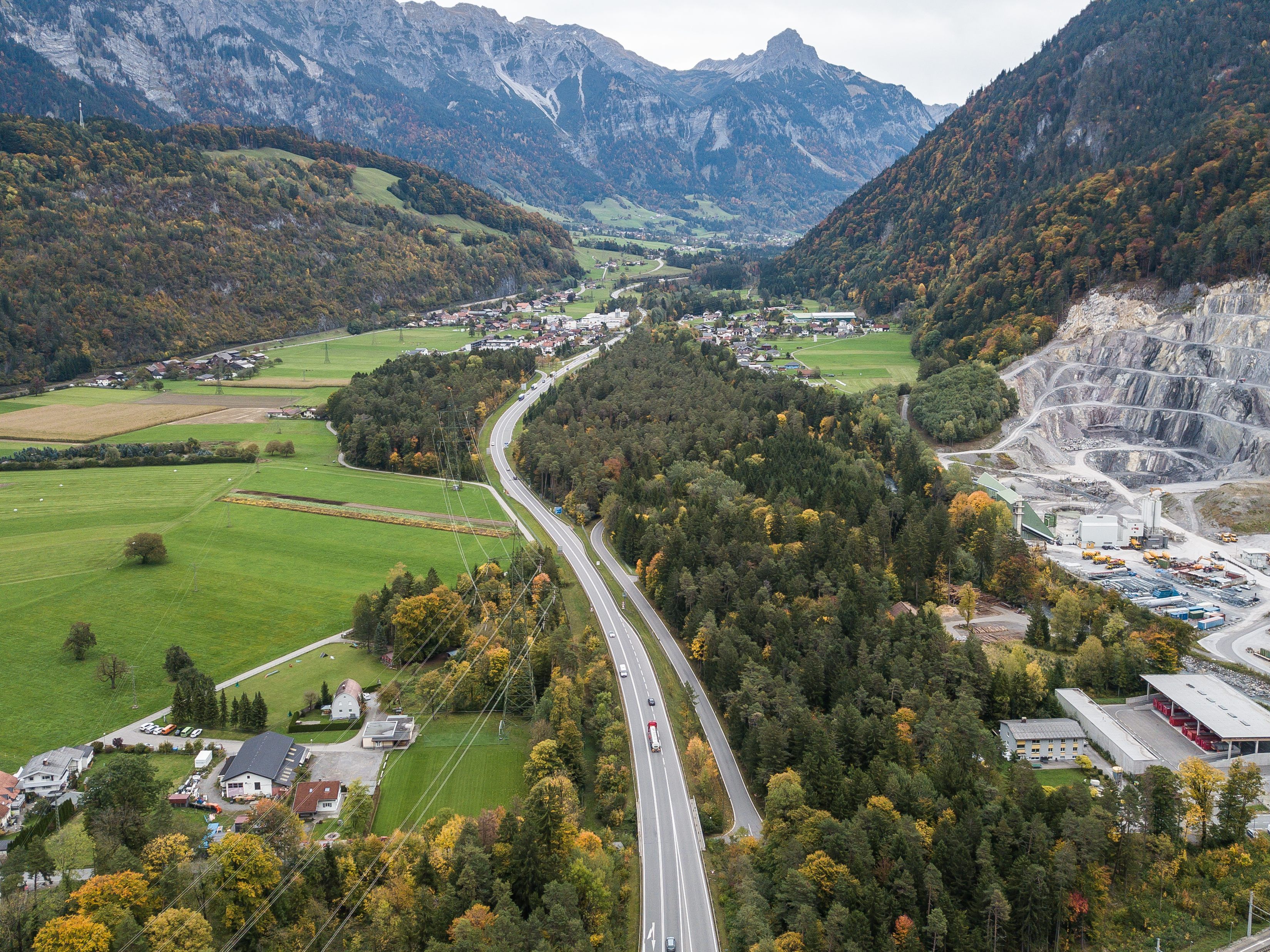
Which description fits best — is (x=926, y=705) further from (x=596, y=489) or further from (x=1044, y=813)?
(x=596, y=489)

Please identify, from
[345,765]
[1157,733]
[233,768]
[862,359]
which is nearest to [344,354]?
[862,359]

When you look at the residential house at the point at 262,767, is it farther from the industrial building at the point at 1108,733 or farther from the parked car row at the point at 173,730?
the industrial building at the point at 1108,733

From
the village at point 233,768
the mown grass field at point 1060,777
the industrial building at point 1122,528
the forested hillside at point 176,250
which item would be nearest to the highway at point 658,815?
the village at point 233,768

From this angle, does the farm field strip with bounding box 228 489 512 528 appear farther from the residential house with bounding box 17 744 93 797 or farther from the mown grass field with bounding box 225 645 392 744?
the residential house with bounding box 17 744 93 797

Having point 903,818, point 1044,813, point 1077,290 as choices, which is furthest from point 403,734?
point 1077,290

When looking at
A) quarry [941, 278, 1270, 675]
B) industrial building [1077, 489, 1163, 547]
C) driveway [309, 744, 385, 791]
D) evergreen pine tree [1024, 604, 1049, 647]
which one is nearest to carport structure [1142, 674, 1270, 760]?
evergreen pine tree [1024, 604, 1049, 647]

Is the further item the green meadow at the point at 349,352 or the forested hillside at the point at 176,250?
the forested hillside at the point at 176,250
